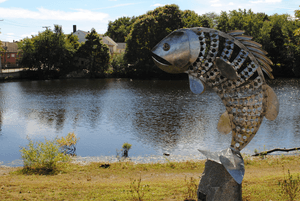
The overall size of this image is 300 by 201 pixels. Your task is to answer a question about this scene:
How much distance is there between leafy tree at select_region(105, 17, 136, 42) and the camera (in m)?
114

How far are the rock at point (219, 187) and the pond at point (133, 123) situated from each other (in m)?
9.85

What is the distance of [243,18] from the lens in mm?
64438

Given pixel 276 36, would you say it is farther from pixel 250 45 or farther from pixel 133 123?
pixel 250 45

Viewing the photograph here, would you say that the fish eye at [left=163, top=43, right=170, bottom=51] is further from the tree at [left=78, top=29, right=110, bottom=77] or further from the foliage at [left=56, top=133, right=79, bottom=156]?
the tree at [left=78, top=29, right=110, bottom=77]

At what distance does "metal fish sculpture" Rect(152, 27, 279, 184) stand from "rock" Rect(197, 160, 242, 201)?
25 centimetres

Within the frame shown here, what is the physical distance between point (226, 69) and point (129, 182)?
20.3ft

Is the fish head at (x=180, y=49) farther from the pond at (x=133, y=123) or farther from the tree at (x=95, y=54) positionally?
the tree at (x=95, y=54)

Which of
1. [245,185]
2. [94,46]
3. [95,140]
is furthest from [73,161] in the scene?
[94,46]

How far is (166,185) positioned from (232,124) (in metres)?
3.71

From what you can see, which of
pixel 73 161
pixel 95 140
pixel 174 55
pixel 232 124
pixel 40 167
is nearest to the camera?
pixel 174 55

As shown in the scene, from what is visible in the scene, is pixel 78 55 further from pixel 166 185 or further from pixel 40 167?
pixel 166 185

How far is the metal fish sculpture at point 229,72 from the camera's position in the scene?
21.7 ft

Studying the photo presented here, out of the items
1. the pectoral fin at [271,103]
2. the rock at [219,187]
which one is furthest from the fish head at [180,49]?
the rock at [219,187]

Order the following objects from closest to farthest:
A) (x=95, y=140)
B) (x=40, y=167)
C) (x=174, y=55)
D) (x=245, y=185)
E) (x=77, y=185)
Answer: (x=174, y=55) → (x=245, y=185) → (x=77, y=185) → (x=40, y=167) → (x=95, y=140)
